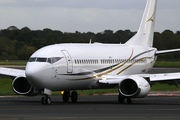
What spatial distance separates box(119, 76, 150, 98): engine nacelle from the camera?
27516 millimetres

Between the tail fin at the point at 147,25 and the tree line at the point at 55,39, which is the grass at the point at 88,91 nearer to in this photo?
the tail fin at the point at 147,25


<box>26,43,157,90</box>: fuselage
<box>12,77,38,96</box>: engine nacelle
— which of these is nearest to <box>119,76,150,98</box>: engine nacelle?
<box>26,43,157,90</box>: fuselage

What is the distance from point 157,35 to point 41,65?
46.0 metres

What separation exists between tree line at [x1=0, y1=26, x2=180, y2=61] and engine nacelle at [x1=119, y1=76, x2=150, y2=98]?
126ft

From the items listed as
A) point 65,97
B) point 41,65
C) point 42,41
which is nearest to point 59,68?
point 41,65

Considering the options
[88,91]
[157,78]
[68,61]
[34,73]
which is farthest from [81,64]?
[88,91]

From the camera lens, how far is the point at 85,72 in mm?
29328

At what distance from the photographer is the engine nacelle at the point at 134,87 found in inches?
1083

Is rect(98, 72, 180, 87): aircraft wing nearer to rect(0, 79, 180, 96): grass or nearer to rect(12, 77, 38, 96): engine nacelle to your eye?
rect(12, 77, 38, 96): engine nacelle

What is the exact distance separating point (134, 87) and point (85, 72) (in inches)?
136

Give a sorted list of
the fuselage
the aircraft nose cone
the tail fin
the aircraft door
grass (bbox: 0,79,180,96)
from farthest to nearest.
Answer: grass (bbox: 0,79,180,96) → the tail fin → the aircraft door → the fuselage → the aircraft nose cone

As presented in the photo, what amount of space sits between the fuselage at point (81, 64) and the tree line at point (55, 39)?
32.4 metres

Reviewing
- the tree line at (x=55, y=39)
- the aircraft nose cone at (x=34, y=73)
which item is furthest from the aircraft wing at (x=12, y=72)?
the tree line at (x=55, y=39)

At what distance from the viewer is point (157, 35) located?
229ft
